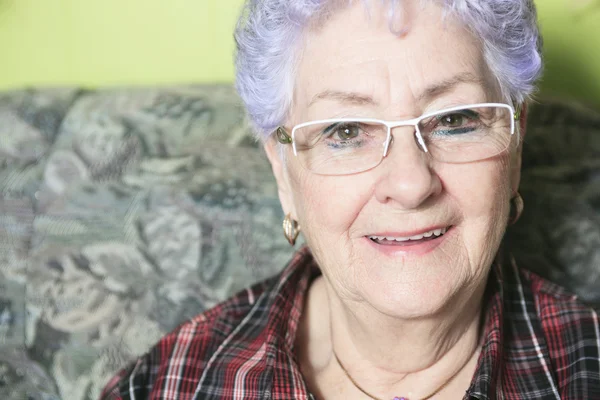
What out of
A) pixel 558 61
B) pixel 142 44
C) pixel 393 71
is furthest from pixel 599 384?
pixel 142 44

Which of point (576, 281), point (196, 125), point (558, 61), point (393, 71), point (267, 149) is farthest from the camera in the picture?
point (558, 61)

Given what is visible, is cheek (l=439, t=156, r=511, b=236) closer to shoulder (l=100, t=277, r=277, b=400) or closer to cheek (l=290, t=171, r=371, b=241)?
cheek (l=290, t=171, r=371, b=241)

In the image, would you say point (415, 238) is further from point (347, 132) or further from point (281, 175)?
point (281, 175)

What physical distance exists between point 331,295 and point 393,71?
1.91ft

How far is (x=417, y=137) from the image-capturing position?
1.33 metres

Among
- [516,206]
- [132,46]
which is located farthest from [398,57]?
[132,46]

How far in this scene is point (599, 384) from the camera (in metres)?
1.45

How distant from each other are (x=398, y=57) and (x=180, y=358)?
0.82m

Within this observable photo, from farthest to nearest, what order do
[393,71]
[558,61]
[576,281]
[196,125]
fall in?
[558,61] < [196,125] < [576,281] < [393,71]

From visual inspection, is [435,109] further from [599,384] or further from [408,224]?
[599,384]

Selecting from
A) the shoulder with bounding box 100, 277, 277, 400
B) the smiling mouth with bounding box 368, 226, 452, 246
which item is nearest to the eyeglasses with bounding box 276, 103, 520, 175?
the smiling mouth with bounding box 368, 226, 452, 246

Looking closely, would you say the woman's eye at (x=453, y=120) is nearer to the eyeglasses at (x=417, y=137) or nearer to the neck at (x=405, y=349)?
the eyeglasses at (x=417, y=137)

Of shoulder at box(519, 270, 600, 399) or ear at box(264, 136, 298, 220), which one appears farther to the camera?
ear at box(264, 136, 298, 220)

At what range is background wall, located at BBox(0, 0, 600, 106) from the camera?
90.0 inches
